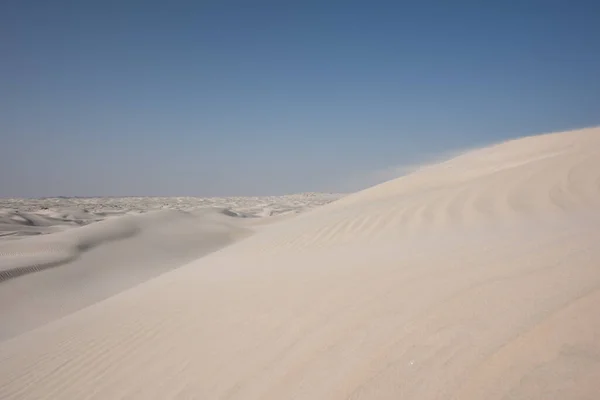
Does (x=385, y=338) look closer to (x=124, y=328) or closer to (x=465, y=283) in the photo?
(x=465, y=283)

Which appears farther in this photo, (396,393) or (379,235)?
(379,235)

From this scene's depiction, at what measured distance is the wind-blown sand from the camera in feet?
5.81

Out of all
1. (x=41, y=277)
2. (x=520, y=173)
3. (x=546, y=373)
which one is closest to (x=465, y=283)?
(x=546, y=373)

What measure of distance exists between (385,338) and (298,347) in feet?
1.80

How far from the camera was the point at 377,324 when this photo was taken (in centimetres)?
238

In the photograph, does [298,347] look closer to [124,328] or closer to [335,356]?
[335,356]

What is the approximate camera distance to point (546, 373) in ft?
5.17

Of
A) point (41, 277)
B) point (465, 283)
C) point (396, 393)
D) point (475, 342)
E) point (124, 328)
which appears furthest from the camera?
point (41, 277)

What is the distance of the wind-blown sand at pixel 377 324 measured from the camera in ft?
5.81

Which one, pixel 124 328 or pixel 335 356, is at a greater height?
pixel 335 356

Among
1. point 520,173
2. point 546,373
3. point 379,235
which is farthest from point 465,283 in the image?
point 520,173

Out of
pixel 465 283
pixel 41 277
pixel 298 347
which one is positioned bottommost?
pixel 41 277

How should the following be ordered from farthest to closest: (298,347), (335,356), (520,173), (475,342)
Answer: (520,173) → (298,347) → (335,356) → (475,342)

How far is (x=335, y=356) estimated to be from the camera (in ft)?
7.12
